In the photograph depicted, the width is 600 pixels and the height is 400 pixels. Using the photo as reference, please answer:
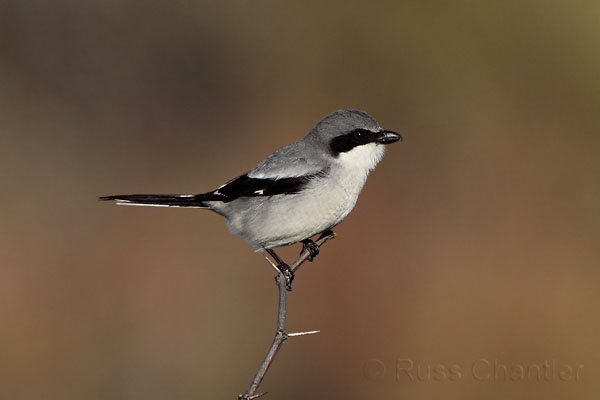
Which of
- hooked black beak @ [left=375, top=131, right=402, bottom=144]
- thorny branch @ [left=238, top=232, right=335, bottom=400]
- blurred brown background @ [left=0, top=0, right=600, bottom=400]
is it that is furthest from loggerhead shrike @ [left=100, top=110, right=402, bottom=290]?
blurred brown background @ [left=0, top=0, right=600, bottom=400]

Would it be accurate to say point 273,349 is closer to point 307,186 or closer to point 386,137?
point 307,186

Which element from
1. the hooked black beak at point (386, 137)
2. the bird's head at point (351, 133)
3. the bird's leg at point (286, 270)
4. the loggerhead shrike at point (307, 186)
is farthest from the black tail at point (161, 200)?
the hooked black beak at point (386, 137)

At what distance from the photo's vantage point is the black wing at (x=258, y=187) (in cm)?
346

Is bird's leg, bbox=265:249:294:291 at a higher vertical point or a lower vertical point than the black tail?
lower

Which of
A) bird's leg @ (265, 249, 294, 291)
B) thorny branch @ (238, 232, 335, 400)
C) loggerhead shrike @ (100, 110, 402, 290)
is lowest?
thorny branch @ (238, 232, 335, 400)

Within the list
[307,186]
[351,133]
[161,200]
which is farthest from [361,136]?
[161,200]

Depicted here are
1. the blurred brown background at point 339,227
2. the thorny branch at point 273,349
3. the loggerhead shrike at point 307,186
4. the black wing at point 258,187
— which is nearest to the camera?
the thorny branch at point 273,349

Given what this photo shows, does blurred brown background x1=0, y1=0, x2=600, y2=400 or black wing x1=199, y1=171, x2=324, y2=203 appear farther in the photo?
blurred brown background x1=0, y1=0, x2=600, y2=400

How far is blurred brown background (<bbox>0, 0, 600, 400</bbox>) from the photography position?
520 centimetres

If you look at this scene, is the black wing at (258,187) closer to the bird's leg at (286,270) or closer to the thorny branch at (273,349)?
the bird's leg at (286,270)

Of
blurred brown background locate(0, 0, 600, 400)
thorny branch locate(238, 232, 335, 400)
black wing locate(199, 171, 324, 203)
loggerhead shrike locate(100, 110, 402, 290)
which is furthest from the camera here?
blurred brown background locate(0, 0, 600, 400)

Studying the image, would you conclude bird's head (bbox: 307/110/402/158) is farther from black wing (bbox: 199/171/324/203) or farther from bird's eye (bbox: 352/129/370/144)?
black wing (bbox: 199/171/324/203)

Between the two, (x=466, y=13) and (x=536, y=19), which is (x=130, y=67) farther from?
(x=536, y=19)

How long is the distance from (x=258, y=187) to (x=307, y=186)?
0.95ft
